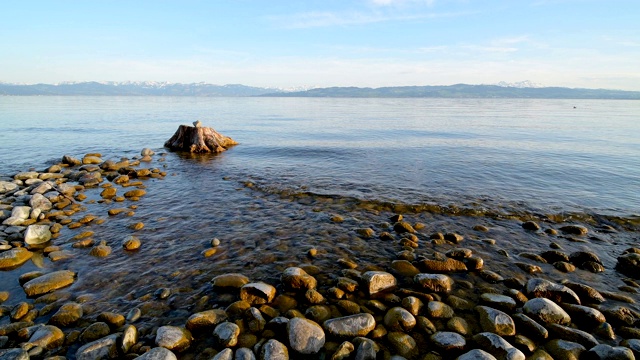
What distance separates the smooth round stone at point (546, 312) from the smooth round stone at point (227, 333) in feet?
20.0

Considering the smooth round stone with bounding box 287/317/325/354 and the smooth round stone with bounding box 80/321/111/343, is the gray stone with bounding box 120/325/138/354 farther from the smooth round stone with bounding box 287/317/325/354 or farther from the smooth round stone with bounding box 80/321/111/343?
the smooth round stone with bounding box 287/317/325/354

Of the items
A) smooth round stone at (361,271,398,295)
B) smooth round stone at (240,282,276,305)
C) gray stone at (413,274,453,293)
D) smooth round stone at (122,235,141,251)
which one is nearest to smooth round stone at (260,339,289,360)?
smooth round stone at (240,282,276,305)

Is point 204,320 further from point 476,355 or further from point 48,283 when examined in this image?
point 476,355

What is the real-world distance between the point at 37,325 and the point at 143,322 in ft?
6.44

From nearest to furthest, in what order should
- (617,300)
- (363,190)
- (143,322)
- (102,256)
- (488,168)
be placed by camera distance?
(143,322)
(617,300)
(102,256)
(363,190)
(488,168)

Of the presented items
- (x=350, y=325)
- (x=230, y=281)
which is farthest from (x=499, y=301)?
(x=230, y=281)

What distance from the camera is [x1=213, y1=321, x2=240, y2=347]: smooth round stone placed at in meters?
5.79

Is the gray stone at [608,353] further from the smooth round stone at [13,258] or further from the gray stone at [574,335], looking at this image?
the smooth round stone at [13,258]

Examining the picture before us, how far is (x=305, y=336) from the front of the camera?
578cm

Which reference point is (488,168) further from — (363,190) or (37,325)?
(37,325)

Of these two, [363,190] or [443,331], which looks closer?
[443,331]

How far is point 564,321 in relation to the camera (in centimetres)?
640

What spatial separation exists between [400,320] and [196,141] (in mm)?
27214

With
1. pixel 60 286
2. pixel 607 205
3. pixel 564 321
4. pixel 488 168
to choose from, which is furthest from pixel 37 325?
pixel 488 168
